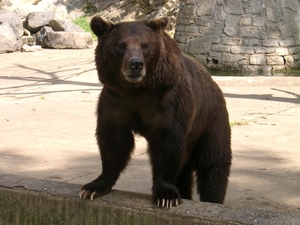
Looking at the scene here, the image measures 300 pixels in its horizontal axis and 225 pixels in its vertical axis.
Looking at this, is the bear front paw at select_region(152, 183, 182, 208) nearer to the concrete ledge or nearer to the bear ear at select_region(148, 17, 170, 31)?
the concrete ledge

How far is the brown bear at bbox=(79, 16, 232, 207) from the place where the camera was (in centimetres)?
416

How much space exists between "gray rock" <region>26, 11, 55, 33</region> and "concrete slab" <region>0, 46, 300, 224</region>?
914 cm

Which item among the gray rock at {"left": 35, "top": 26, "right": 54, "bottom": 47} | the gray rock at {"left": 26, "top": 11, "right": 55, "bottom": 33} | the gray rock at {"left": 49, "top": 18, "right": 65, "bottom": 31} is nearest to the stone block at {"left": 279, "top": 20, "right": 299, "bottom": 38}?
the gray rock at {"left": 35, "top": 26, "right": 54, "bottom": 47}

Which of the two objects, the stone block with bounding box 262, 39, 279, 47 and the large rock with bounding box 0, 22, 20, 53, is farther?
the large rock with bounding box 0, 22, 20, 53

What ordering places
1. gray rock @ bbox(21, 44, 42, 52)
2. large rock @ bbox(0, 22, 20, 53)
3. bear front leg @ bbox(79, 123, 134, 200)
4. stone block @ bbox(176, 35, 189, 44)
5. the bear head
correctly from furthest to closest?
gray rock @ bbox(21, 44, 42, 52) → large rock @ bbox(0, 22, 20, 53) → stone block @ bbox(176, 35, 189, 44) → bear front leg @ bbox(79, 123, 134, 200) → the bear head

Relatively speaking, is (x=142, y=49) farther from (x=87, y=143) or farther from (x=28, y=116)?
(x=28, y=116)

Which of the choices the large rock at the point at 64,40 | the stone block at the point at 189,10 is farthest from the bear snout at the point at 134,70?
the large rock at the point at 64,40

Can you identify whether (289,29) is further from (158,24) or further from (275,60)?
(158,24)

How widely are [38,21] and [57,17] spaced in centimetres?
119

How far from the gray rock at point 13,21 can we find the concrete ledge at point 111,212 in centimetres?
1797

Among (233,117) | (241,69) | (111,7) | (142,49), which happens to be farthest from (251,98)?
(111,7)

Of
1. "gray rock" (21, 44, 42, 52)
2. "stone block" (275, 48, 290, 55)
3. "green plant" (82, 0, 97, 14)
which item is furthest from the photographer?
"green plant" (82, 0, 97, 14)

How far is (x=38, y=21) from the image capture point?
23.5 m

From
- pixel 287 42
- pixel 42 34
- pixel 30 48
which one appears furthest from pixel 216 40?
pixel 42 34
